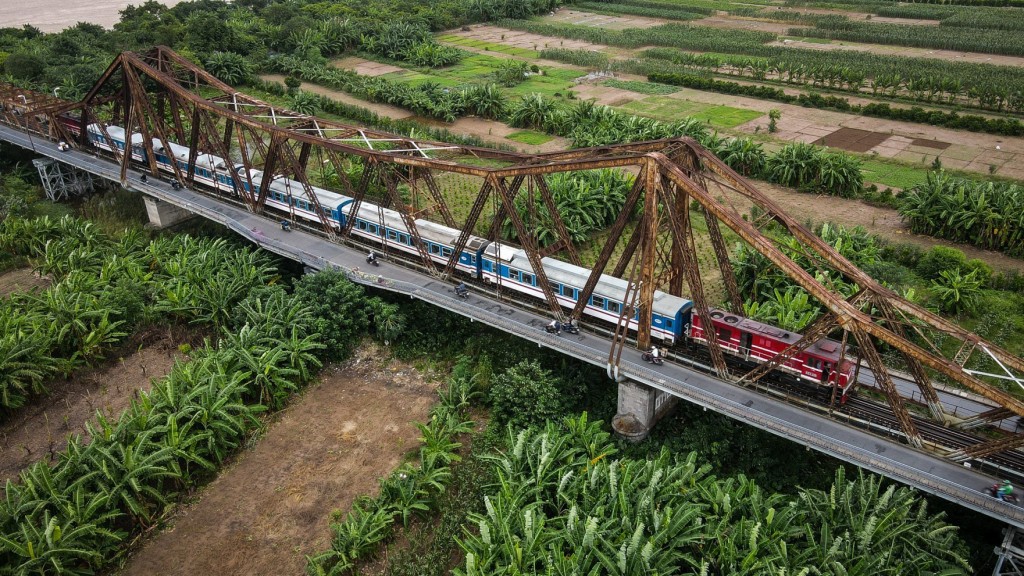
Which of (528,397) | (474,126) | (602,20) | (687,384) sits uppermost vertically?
(602,20)

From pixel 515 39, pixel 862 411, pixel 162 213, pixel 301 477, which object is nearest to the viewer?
pixel 862 411

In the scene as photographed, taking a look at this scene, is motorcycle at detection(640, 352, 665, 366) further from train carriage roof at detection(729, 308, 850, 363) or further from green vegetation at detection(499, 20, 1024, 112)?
green vegetation at detection(499, 20, 1024, 112)

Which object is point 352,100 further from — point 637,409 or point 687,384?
point 687,384

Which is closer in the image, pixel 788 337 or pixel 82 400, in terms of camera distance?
pixel 788 337

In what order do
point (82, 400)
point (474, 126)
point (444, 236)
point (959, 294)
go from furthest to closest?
point (474, 126) < point (959, 294) < point (444, 236) < point (82, 400)

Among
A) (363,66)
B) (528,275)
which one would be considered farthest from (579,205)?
(363,66)

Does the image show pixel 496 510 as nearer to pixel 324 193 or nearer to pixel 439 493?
pixel 439 493

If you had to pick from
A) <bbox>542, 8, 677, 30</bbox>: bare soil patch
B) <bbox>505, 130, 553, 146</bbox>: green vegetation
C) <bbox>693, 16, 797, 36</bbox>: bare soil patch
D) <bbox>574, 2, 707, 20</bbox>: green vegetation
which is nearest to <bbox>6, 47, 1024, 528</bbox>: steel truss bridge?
<bbox>505, 130, 553, 146</bbox>: green vegetation

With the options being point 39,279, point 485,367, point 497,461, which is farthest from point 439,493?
point 39,279
